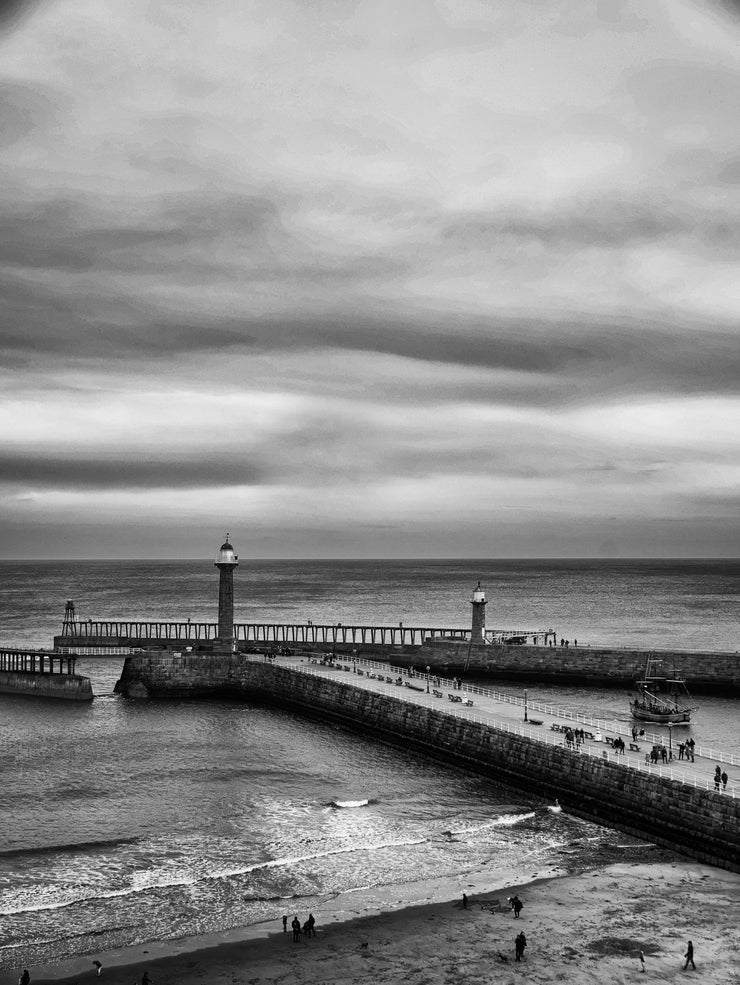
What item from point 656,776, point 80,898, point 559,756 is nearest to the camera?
point 80,898

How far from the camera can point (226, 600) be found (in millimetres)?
79125

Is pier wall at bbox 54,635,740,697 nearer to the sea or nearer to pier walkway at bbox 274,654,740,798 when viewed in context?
pier walkway at bbox 274,654,740,798

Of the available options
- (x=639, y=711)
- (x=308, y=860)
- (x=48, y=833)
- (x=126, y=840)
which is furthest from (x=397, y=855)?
(x=639, y=711)

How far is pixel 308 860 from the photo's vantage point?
117 ft

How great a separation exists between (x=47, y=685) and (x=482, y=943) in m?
49.1

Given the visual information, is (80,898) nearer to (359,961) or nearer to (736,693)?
(359,961)

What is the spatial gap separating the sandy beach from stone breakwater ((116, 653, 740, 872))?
306cm

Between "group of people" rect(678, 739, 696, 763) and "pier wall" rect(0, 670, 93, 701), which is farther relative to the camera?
"pier wall" rect(0, 670, 93, 701)

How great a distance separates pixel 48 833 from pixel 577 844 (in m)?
20.3

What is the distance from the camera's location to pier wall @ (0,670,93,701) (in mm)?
69188

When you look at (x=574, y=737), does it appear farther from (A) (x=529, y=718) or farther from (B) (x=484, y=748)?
(A) (x=529, y=718)

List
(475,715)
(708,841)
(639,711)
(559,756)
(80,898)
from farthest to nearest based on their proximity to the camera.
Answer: (639,711)
(475,715)
(559,756)
(708,841)
(80,898)

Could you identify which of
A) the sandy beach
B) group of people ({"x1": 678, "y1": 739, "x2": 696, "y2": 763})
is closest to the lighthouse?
group of people ({"x1": 678, "y1": 739, "x2": 696, "y2": 763})

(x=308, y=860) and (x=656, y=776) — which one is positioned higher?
(x=656, y=776)
